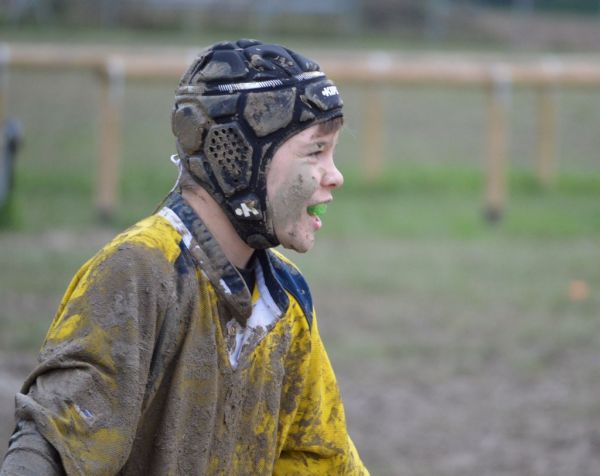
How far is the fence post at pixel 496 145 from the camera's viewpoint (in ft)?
34.1

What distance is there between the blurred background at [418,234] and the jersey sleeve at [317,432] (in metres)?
2.47

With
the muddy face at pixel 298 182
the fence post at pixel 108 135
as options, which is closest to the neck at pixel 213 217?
the muddy face at pixel 298 182

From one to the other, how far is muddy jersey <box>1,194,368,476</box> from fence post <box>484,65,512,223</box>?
790cm

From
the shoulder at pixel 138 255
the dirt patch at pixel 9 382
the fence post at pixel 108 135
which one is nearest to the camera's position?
the shoulder at pixel 138 255

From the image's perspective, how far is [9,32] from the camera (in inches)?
814

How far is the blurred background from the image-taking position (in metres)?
5.89

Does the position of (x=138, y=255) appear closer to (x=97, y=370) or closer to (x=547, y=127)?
(x=97, y=370)

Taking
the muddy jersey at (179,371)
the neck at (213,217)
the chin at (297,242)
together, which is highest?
the neck at (213,217)

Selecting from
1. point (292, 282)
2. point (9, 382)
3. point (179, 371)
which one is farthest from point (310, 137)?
point (9, 382)

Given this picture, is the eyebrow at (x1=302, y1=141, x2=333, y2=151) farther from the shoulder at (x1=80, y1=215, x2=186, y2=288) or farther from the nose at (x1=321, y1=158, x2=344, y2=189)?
the shoulder at (x1=80, y1=215, x2=186, y2=288)

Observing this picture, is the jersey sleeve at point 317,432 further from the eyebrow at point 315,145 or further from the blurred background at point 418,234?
the blurred background at point 418,234

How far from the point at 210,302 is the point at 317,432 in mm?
512

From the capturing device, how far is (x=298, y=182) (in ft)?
7.93

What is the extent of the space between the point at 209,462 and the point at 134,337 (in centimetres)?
38
